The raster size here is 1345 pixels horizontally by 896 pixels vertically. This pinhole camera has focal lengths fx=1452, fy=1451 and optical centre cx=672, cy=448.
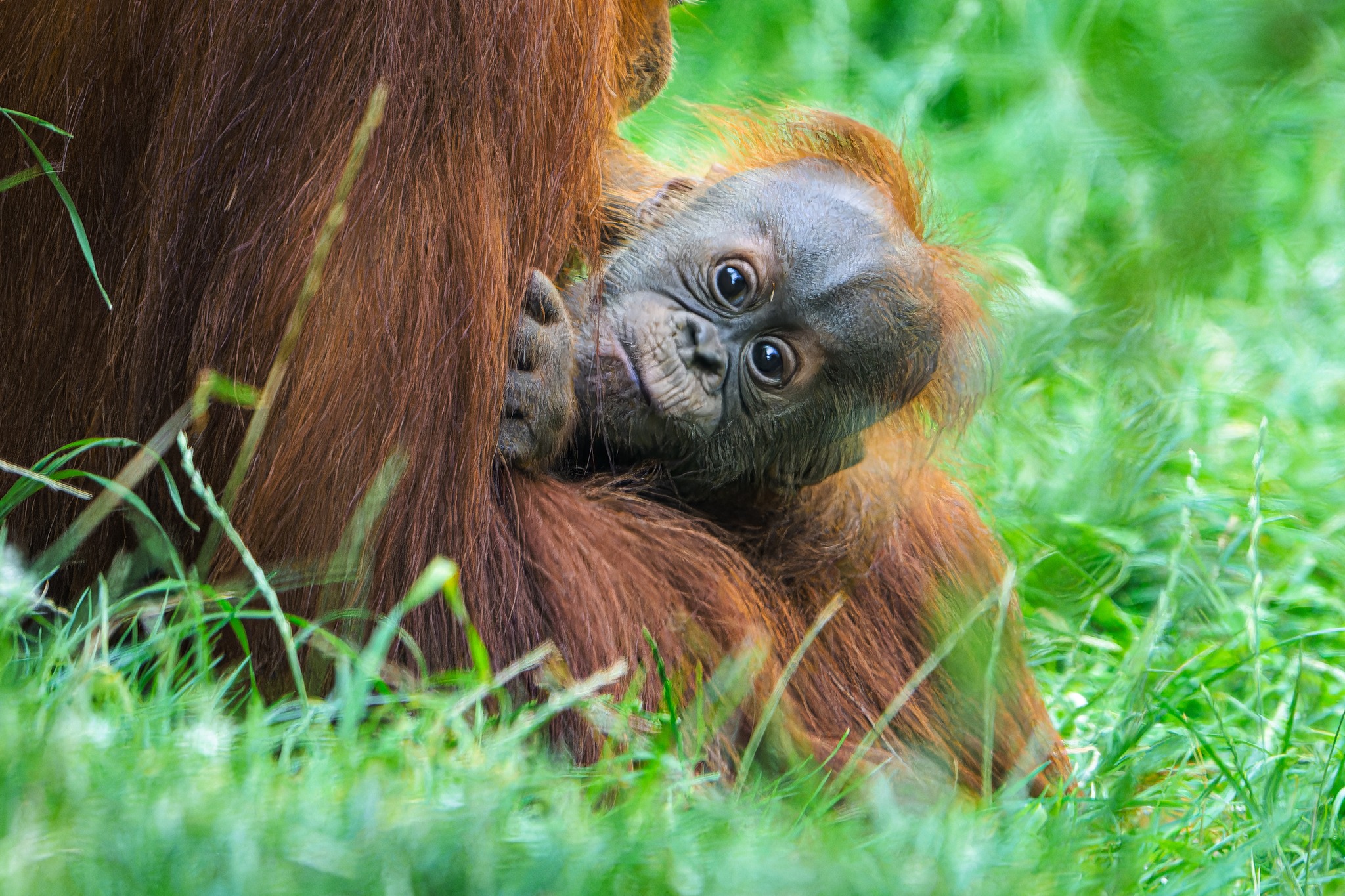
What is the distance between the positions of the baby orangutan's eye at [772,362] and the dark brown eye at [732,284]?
0.10 meters

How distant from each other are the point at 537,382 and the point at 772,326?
0.81 metres

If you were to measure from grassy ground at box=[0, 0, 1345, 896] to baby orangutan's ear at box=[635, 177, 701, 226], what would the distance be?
39cm

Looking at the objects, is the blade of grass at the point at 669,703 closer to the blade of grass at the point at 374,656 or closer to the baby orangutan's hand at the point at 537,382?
the baby orangutan's hand at the point at 537,382

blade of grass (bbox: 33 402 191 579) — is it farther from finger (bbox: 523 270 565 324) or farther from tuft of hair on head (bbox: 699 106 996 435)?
tuft of hair on head (bbox: 699 106 996 435)

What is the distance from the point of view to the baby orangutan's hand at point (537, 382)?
2188mm

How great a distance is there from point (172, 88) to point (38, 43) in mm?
228

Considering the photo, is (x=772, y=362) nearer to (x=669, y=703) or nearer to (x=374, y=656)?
(x=669, y=703)

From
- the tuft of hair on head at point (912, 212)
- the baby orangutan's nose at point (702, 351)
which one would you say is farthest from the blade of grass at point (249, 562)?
the tuft of hair on head at point (912, 212)

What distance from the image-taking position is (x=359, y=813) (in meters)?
1.37

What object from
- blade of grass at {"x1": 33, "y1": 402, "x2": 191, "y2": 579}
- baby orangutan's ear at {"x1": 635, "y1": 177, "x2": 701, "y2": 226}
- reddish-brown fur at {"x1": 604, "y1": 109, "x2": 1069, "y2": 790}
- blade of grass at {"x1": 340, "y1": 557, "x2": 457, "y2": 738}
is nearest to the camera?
blade of grass at {"x1": 340, "y1": 557, "x2": 457, "y2": 738}

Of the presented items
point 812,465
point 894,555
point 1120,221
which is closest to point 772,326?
point 812,465

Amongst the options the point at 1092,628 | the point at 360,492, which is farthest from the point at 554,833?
the point at 1092,628

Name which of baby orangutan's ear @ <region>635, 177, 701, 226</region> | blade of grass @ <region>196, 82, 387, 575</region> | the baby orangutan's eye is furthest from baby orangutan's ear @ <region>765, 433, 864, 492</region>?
blade of grass @ <region>196, 82, 387, 575</region>

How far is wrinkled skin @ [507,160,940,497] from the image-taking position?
9.13ft
